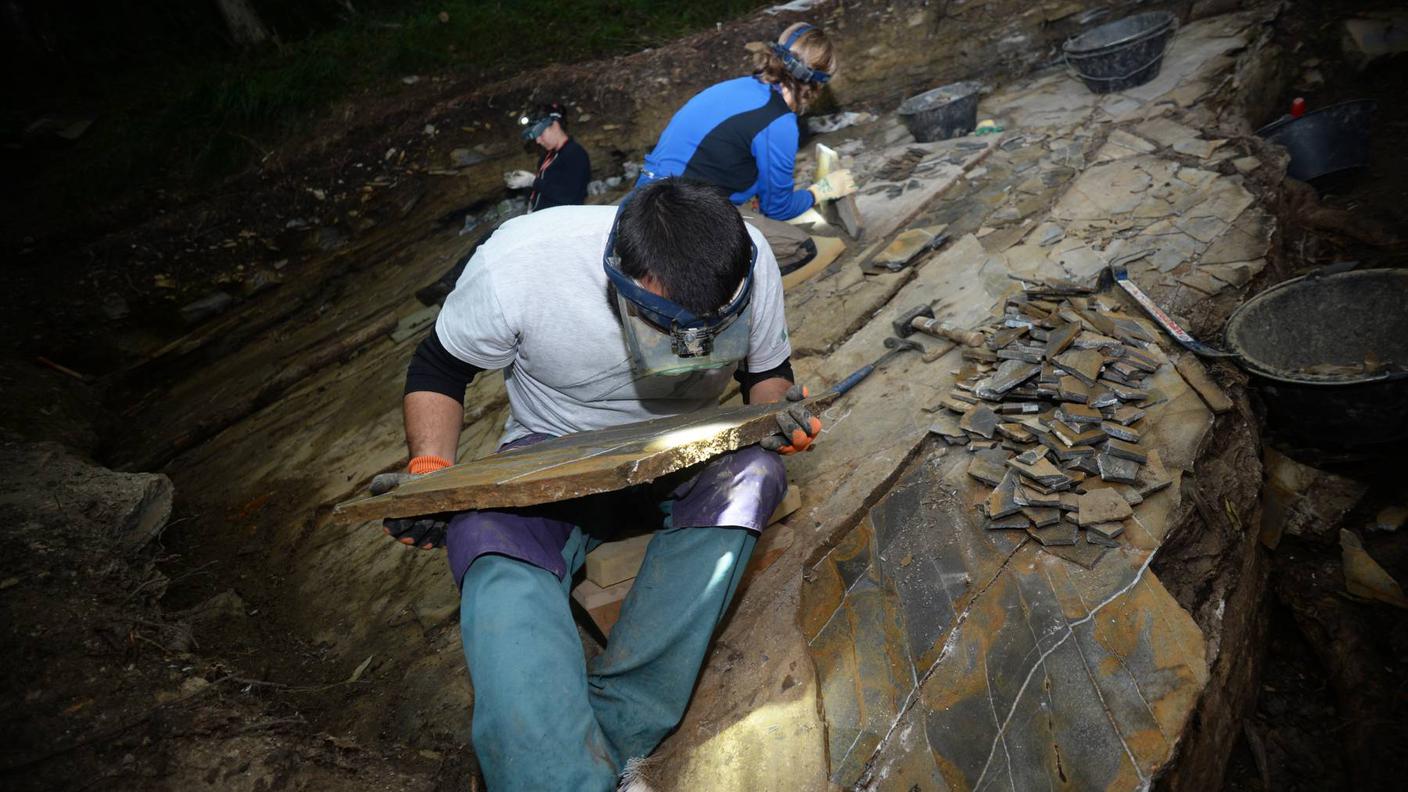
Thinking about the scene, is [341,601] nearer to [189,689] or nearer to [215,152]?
[189,689]

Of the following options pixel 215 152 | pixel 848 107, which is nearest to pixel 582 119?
pixel 848 107

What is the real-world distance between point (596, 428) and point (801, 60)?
298cm

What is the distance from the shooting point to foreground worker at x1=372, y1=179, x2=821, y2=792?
2.03 meters

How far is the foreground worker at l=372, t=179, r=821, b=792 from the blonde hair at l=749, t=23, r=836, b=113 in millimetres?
2510

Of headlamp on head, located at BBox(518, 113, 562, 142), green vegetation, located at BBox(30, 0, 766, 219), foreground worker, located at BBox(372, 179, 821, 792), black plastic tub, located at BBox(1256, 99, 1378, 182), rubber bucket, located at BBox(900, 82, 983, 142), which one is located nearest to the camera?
foreground worker, located at BBox(372, 179, 821, 792)

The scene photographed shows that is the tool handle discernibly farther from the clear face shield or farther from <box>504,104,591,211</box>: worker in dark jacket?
<box>504,104,591,211</box>: worker in dark jacket

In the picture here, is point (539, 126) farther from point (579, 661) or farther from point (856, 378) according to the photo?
point (579, 661)

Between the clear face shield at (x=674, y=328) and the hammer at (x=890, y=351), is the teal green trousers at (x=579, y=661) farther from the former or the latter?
the hammer at (x=890, y=351)

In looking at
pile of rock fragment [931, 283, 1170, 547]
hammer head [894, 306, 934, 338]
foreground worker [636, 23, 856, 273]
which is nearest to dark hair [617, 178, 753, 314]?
pile of rock fragment [931, 283, 1170, 547]

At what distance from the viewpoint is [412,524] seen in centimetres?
231

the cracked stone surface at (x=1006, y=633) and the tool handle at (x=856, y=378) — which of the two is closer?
the cracked stone surface at (x=1006, y=633)

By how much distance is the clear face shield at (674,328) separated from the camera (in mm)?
2127

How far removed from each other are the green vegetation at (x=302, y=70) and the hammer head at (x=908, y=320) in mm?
6029

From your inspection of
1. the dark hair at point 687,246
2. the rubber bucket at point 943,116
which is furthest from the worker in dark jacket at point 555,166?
the dark hair at point 687,246
